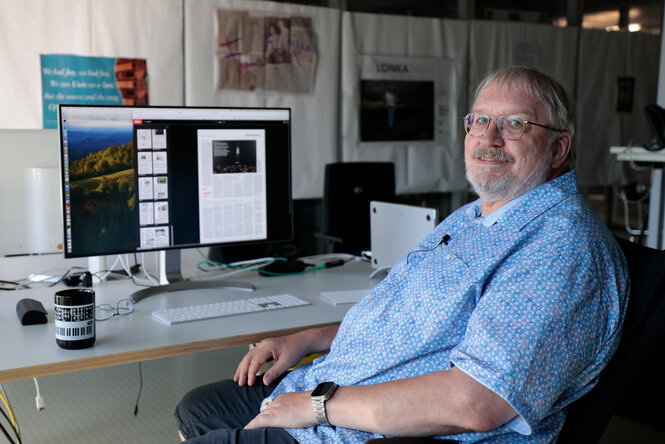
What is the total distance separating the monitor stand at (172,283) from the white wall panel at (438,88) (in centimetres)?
262

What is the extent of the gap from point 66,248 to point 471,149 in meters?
1.15

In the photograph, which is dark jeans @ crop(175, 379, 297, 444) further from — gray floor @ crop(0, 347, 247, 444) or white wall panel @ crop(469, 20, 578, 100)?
white wall panel @ crop(469, 20, 578, 100)

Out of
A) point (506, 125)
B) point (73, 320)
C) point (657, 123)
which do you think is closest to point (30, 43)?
point (73, 320)

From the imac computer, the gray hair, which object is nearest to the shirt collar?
the gray hair

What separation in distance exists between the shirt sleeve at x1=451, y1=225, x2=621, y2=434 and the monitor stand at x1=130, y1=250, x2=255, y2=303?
1076 mm

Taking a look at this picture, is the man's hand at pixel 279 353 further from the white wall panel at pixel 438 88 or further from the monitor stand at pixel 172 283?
the white wall panel at pixel 438 88

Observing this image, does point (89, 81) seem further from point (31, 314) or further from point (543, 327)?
point (543, 327)

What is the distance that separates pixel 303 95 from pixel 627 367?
3.54 metres

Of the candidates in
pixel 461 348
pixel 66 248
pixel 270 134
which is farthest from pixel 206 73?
pixel 461 348

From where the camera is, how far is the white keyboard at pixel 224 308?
1768mm

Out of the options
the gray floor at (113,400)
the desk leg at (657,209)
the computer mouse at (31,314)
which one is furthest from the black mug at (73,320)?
the desk leg at (657,209)

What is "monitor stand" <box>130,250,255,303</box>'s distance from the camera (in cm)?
202

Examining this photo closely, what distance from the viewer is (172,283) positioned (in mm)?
2117

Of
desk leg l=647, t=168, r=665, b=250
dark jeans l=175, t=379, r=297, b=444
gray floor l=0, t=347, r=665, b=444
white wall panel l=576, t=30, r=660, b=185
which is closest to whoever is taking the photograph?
dark jeans l=175, t=379, r=297, b=444
